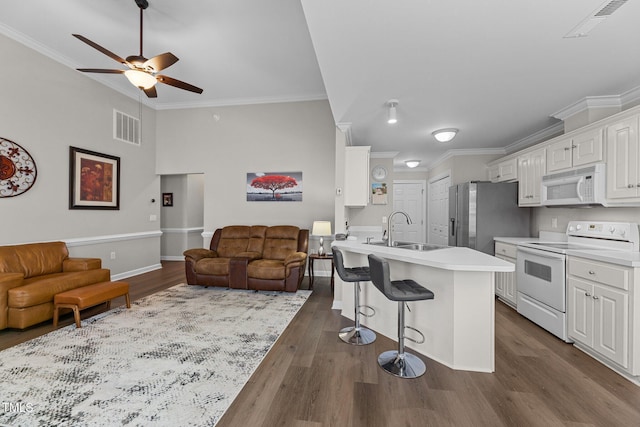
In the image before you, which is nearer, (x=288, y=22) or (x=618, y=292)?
(x=618, y=292)

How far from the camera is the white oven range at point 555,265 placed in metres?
2.66

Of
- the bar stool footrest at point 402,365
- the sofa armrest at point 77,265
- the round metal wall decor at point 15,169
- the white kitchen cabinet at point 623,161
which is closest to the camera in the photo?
the bar stool footrest at point 402,365

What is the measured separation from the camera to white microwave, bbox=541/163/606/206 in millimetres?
2738

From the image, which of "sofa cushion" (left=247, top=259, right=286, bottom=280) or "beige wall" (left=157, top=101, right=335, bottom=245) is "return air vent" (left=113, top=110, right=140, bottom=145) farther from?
"sofa cushion" (left=247, top=259, right=286, bottom=280)

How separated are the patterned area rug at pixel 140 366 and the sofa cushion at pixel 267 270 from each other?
26.2 inches

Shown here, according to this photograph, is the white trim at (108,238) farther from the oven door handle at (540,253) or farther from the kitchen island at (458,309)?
the oven door handle at (540,253)

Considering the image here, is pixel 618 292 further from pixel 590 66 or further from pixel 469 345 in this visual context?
pixel 590 66

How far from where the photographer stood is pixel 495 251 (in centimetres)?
405

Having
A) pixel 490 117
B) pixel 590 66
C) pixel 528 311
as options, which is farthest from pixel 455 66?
pixel 528 311

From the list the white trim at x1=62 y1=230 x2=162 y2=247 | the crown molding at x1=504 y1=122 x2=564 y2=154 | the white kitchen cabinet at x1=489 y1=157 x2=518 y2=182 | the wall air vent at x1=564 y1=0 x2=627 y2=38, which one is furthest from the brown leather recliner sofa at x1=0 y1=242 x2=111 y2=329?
the crown molding at x1=504 y1=122 x2=564 y2=154

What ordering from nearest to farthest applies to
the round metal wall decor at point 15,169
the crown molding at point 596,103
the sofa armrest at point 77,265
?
the crown molding at point 596,103 < the round metal wall decor at point 15,169 < the sofa armrest at point 77,265

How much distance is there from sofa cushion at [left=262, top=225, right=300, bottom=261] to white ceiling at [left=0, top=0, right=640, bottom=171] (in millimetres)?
1981

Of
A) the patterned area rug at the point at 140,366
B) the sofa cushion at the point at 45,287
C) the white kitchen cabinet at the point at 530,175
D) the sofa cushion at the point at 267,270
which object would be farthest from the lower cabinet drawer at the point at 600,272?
the sofa cushion at the point at 45,287

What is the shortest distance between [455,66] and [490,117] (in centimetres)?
159
